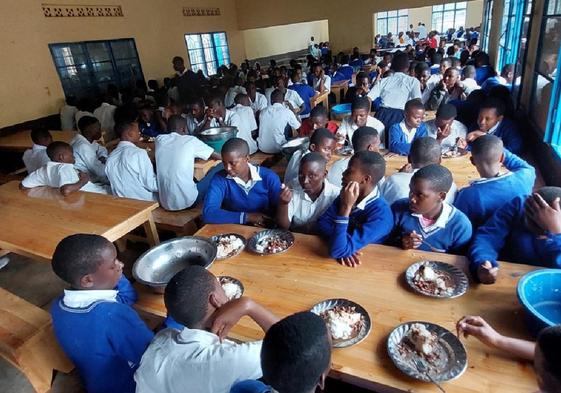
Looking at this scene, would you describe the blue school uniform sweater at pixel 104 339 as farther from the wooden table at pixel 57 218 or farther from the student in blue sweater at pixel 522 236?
the student in blue sweater at pixel 522 236

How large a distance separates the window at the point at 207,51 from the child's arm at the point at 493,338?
9.68 metres

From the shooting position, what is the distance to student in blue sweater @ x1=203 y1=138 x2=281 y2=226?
242 cm

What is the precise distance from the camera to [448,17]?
64.3ft

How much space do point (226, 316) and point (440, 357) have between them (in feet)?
2.33

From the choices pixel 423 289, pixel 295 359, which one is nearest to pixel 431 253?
pixel 423 289

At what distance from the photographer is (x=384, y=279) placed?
1.55 m

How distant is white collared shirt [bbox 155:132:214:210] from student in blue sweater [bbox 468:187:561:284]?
2.42 m

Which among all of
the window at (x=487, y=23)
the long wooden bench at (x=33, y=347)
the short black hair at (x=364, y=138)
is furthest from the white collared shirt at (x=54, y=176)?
the window at (x=487, y=23)

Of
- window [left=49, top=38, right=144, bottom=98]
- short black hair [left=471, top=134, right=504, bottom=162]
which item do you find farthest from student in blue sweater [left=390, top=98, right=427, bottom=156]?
window [left=49, top=38, right=144, bottom=98]

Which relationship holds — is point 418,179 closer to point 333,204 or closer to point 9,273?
point 333,204

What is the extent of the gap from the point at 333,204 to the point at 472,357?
1.07 metres

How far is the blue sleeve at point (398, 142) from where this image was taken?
3.24 meters

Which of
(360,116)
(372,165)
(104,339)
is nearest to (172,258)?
(104,339)

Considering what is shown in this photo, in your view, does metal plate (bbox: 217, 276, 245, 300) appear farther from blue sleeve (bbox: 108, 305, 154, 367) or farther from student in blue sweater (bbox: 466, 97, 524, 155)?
student in blue sweater (bbox: 466, 97, 524, 155)
